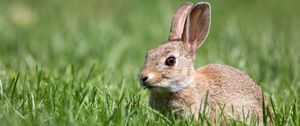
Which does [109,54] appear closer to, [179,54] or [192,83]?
[179,54]

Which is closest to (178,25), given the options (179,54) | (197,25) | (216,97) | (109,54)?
(197,25)

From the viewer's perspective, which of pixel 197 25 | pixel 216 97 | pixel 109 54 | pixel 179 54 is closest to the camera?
pixel 216 97

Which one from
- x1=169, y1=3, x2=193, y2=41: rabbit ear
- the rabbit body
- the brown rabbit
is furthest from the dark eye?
x1=169, y1=3, x2=193, y2=41: rabbit ear

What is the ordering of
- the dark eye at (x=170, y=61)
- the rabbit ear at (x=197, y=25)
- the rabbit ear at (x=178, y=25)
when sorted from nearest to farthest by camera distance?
the dark eye at (x=170, y=61), the rabbit ear at (x=197, y=25), the rabbit ear at (x=178, y=25)

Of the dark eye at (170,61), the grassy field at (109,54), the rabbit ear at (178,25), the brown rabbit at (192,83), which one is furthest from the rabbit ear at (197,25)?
the grassy field at (109,54)

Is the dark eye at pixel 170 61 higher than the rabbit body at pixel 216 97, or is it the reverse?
the dark eye at pixel 170 61

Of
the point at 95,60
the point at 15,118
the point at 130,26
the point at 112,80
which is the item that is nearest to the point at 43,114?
the point at 15,118

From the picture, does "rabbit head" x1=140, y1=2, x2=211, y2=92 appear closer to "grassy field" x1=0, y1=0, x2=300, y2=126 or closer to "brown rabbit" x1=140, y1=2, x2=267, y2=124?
"brown rabbit" x1=140, y1=2, x2=267, y2=124

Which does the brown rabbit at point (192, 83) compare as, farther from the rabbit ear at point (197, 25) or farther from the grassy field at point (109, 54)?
the grassy field at point (109, 54)
